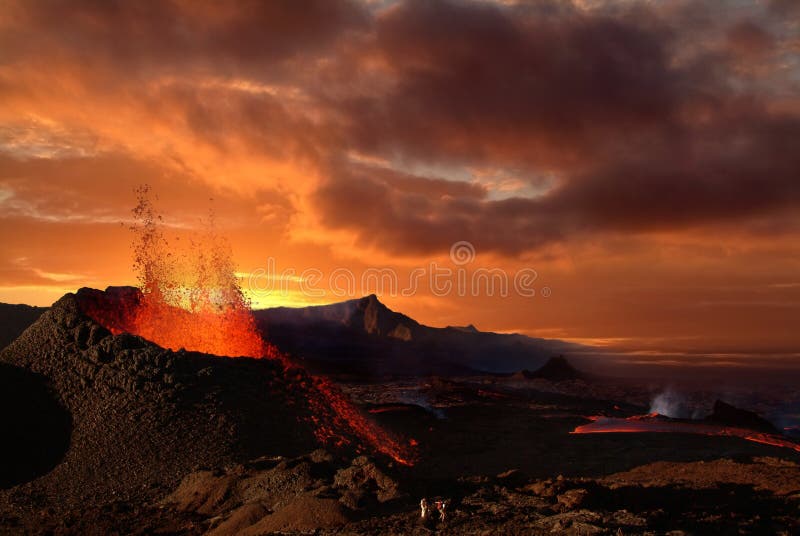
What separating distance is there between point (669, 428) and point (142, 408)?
25104 millimetres

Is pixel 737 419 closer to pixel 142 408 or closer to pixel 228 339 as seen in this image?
pixel 228 339

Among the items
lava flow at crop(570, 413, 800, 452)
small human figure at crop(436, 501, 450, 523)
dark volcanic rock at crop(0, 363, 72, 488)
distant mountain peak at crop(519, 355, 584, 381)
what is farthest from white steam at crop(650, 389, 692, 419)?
dark volcanic rock at crop(0, 363, 72, 488)

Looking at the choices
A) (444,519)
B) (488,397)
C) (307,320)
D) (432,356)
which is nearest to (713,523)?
(444,519)

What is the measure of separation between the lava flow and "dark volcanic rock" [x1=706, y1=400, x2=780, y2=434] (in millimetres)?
2253

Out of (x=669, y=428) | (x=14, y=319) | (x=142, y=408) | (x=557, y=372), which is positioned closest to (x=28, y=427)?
(x=142, y=408)

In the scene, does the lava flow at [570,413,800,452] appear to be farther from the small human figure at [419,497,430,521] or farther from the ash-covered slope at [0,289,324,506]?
the small human figure at [419,497,430,521]

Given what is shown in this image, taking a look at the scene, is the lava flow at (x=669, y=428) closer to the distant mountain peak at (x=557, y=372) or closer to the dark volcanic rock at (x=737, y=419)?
the dark volcanic rock at (x=737, y=419)

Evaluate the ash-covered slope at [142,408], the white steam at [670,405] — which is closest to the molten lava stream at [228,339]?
the ash-covered slope at [142,408]

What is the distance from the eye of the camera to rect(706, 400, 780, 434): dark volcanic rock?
122 feet

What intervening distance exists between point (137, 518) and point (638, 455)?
58.2 ft

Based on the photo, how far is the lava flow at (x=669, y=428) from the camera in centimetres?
3055

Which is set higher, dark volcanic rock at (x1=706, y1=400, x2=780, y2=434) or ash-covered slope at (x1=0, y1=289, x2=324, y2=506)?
ash-covered slope at (x1=0, y1=289, x2=324, y2=506)

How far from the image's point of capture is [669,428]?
108 ft

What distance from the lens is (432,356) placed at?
324 ft
